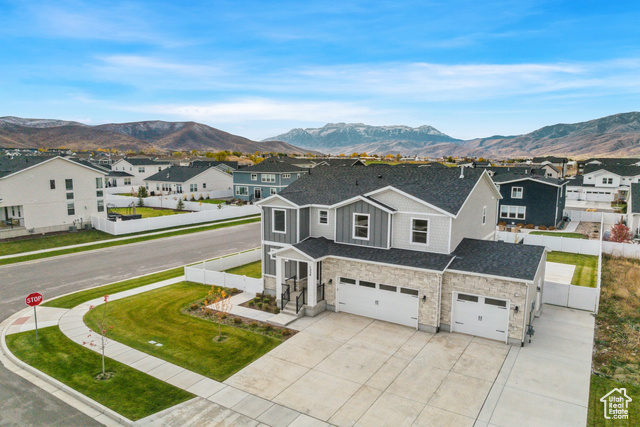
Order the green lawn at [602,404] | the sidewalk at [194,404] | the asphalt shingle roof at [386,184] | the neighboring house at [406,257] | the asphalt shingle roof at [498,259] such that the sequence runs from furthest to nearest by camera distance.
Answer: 1. the asphalt shingle roof at [386,184]
2. the neighboring house at [406,257]
3. the asphalt shingle roof at [498,259]
4. the sidewalk at [194,404]
5. the green lawn at [602,404]

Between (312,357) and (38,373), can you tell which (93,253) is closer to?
(38,373)

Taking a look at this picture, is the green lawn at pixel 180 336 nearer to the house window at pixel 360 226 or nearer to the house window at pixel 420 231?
the house window at pixel 360 226

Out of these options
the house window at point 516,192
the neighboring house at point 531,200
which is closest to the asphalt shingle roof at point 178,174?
the neighboring house at point 531,200

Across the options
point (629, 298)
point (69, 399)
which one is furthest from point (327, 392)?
point (629, 298)

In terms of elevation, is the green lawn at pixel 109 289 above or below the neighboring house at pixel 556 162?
below

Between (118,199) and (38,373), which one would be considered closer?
(38,373)

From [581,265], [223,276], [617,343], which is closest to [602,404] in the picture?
[617,343]

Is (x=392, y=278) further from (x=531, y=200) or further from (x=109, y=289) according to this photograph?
(x=531, y=200)
